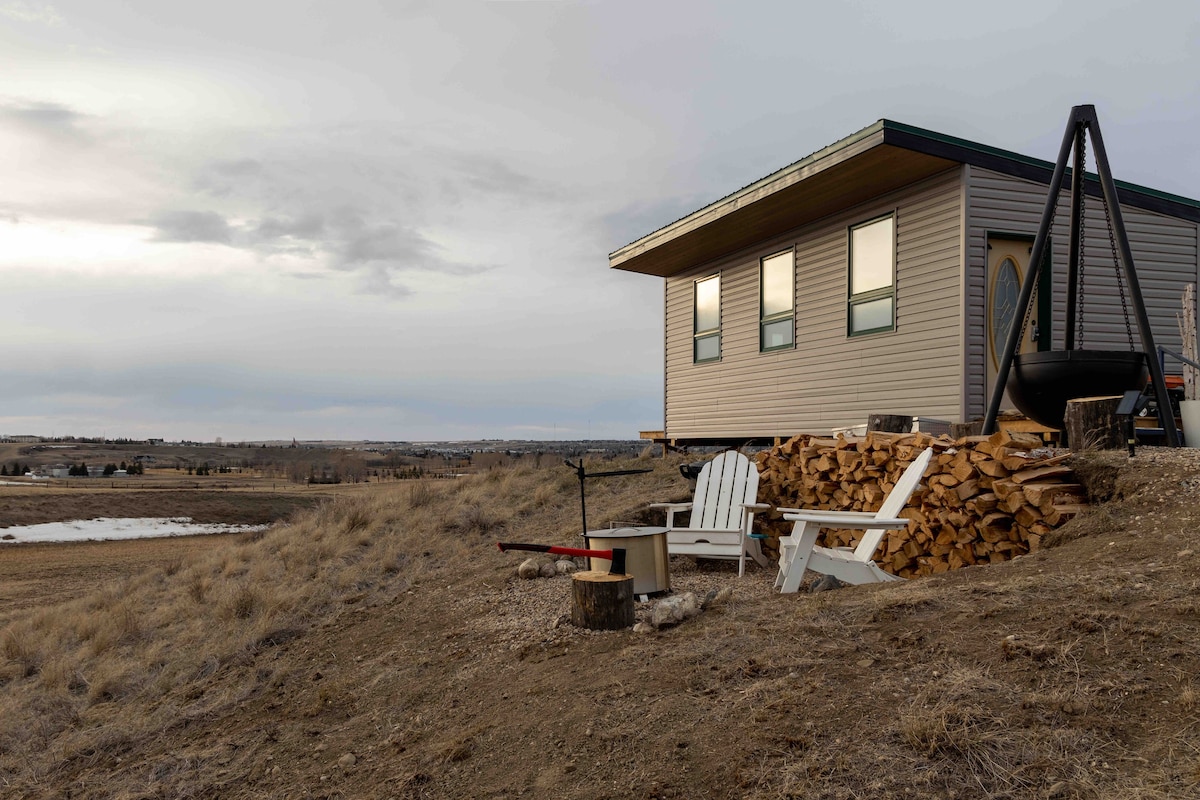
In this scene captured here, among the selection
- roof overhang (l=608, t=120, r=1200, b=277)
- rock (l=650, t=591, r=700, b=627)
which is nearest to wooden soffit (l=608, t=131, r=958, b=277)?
roof overhang (l=608, t=120, r=1200, b=277)

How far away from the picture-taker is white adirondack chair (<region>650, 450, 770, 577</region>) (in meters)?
5.84

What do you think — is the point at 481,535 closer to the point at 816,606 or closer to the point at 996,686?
the point at 816,606

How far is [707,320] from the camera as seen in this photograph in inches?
462

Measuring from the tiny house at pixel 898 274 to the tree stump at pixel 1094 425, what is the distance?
5.25 ft

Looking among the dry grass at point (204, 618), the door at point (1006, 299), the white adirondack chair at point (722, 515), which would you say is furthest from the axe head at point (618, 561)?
the door at point (1006, 299)

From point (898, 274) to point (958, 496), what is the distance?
13.1ft

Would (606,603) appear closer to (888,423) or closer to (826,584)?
(826,584)

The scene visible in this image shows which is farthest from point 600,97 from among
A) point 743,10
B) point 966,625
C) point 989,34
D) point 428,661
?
point 966,625

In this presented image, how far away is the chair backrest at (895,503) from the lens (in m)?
4.61

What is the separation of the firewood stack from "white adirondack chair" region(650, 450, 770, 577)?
76 centimetres

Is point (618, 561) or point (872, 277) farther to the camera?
point (872, 277)

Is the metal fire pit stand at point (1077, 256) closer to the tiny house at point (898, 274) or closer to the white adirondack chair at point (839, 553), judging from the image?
the tiny house at point (898, 274)

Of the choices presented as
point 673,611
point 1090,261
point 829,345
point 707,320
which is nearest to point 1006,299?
point 1090,261

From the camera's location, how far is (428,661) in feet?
14.4
